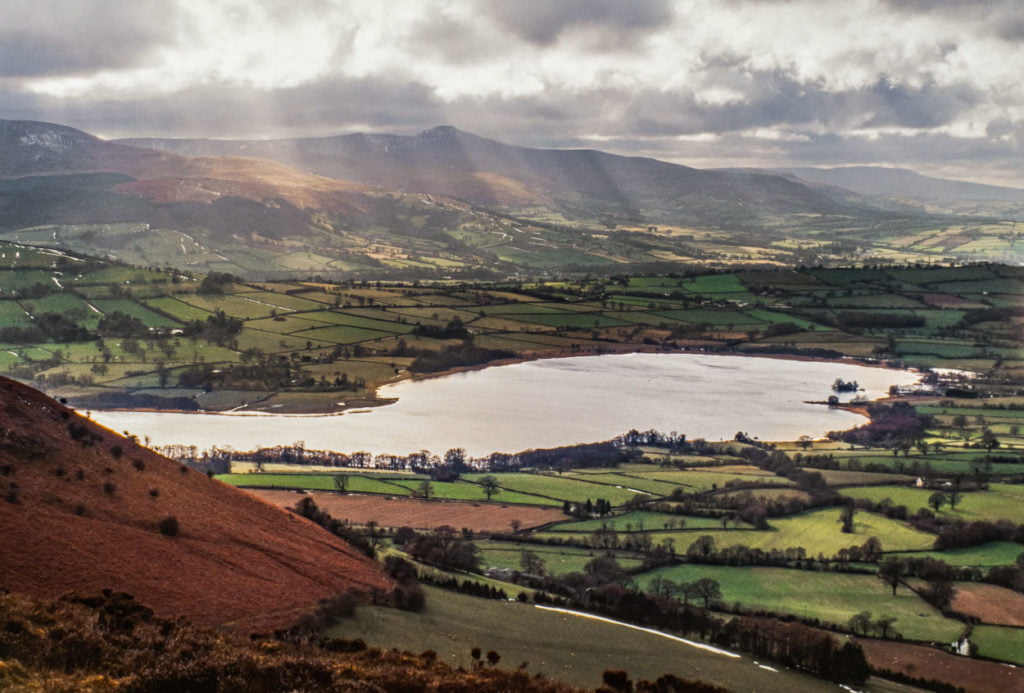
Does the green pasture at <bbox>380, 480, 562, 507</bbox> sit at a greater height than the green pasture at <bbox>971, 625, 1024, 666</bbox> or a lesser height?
greater

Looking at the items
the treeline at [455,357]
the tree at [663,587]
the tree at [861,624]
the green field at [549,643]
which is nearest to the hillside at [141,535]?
the green field at [549,643]

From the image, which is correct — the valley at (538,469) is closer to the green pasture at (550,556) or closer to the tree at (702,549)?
the tree at (702,549)

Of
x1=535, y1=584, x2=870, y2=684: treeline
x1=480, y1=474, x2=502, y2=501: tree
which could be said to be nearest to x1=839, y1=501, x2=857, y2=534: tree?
x1=535, y1=584, x2=870, y2=684: treeline

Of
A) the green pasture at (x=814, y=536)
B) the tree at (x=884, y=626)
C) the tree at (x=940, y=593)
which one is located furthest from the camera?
the green pasture at (x=814, y=536)

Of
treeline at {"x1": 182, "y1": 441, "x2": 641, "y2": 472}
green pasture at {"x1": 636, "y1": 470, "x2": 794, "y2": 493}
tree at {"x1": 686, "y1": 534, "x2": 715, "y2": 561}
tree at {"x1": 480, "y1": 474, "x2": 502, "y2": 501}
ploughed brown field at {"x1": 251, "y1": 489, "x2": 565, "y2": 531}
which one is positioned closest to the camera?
tree at {"x1": 686, "y1": 534, "x2": 715, "y2": 561}

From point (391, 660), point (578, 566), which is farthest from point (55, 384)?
point (391, 660)

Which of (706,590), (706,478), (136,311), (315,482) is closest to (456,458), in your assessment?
(315,482)

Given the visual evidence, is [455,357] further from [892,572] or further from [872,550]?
[892,572]

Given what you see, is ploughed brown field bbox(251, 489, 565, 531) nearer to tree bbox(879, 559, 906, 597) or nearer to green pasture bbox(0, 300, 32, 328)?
tree bbox(879, 559, 906, 597)
